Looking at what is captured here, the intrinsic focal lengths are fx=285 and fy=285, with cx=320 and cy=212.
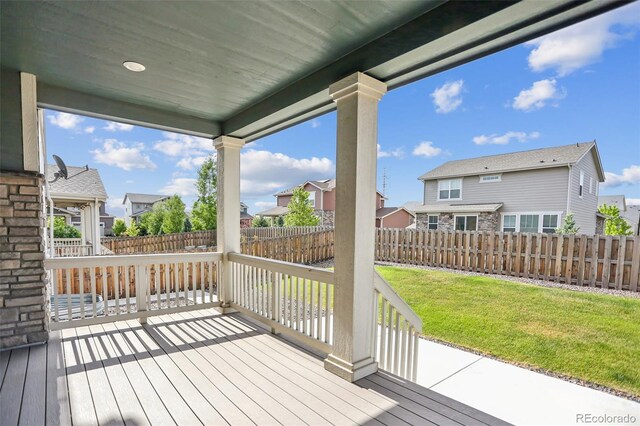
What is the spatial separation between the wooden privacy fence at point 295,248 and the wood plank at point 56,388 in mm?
4895

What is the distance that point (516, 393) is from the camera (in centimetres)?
280

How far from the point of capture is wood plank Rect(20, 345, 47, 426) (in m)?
1.85

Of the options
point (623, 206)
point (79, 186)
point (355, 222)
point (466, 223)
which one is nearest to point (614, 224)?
point (466, 223)

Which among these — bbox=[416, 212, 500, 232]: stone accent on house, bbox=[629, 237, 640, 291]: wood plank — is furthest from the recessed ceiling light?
bbox=[416, 212, 500, 232]: stone accent on house

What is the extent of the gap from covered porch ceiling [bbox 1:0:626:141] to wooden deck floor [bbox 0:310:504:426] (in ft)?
8.21

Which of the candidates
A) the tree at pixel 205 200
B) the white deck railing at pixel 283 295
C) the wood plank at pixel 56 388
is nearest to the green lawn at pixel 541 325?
the white deck railing at pixel 283 295

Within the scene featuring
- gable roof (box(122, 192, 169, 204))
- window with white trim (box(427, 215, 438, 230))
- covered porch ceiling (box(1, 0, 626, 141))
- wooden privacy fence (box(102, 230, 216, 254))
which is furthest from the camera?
gable roof (box(122, 192, 169, 204))

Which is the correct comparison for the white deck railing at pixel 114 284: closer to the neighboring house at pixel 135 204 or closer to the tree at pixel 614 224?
the tree at pixel 614 224

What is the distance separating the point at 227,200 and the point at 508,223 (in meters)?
13.1

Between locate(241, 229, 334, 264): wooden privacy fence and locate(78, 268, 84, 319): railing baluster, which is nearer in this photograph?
locate(78, 268, 84, 319): railing baluster

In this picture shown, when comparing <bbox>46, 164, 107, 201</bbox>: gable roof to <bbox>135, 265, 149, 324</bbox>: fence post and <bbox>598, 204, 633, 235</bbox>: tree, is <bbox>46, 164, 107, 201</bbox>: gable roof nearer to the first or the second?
<bbox>135, 265, 149, 324</bbox>: fence post

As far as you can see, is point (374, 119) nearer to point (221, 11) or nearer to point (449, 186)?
point (221, 11)

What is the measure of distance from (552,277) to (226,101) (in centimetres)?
790

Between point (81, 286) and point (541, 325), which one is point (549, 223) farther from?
point (81, 286)
